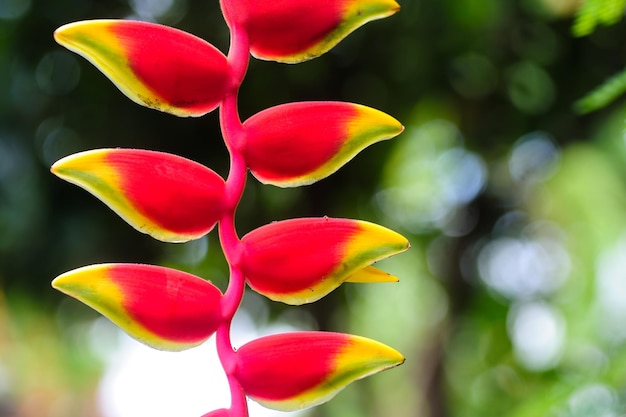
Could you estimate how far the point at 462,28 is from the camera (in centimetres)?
115

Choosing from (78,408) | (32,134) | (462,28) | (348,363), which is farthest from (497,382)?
(78,408)

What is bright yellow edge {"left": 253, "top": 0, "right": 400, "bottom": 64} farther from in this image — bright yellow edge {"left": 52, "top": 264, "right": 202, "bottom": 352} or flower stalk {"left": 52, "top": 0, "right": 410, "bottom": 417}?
bright yellow edge {"left": 52, "top": 264, "right": 202, "bottom": 352}

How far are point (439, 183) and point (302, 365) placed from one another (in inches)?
67.9

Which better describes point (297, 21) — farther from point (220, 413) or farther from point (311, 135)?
point (220, 413)

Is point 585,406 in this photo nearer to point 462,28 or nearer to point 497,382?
point 462,28

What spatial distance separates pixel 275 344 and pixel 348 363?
29 mm

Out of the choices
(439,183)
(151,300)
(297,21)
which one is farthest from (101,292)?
(439,183)

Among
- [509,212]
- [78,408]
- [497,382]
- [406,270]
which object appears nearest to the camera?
[509,212]

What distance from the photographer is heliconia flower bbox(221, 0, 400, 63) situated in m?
0.30

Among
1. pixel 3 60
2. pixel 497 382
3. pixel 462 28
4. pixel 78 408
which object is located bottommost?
pixel 78 408

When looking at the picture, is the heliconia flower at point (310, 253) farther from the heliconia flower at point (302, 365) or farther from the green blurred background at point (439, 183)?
the green blurred background at point (439, 183)

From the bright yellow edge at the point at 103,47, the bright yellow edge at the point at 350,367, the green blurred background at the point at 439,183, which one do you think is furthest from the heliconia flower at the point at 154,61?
Answer: the green blurred background at the point at 439,183

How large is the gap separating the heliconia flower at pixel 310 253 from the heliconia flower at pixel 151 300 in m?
0.02

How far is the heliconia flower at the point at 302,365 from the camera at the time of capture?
0.92 feet
